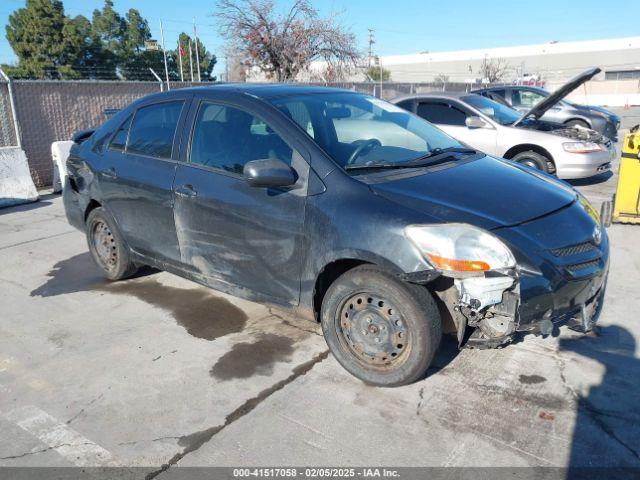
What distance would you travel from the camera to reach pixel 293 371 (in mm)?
3457

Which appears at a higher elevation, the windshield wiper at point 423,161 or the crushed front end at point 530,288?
the windshield wiper at point 423,161

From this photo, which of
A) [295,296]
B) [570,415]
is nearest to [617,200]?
[570,415]

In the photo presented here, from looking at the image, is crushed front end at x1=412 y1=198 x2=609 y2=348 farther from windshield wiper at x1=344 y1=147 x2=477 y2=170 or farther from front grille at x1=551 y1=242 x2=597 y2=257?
windshield wiper at x1=344 y1=147 x2=477 y2=170

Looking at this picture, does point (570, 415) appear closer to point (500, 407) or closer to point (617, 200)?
point (500, 407)

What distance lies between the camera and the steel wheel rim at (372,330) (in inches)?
121

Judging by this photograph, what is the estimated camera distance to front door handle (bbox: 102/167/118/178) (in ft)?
15.2

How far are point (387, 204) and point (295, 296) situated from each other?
0.92 meters

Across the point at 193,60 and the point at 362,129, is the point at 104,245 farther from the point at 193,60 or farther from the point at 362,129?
the point at 193,60

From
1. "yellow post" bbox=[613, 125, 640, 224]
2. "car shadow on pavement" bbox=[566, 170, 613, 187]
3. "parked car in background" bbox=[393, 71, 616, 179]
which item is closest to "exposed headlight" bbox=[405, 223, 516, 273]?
"yellow post" bbox=[613, 125, 640, 224]

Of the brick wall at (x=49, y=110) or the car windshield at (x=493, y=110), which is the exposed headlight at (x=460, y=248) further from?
the brick wall at (x=49, y=110)

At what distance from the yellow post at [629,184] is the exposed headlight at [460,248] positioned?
14.7 ft

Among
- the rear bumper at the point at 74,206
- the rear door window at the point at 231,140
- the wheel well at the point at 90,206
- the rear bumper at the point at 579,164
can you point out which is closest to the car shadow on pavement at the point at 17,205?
the rear bumper at the point at 74,206

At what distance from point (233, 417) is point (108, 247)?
108 inches

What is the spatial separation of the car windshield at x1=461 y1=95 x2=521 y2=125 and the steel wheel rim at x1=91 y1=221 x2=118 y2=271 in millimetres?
6547
